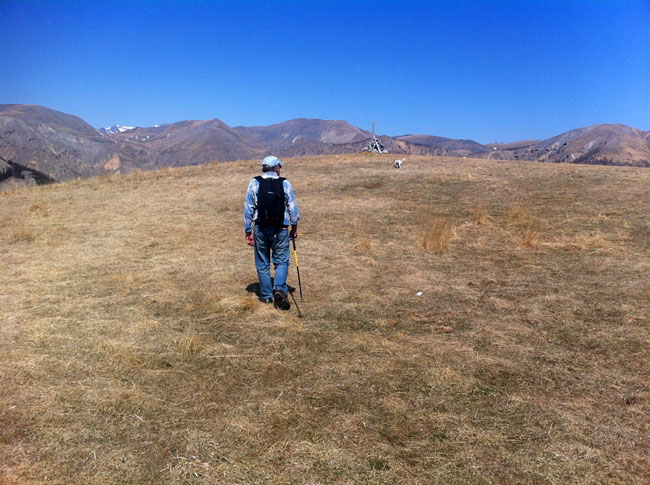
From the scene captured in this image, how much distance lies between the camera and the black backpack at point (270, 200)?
20.4 ft

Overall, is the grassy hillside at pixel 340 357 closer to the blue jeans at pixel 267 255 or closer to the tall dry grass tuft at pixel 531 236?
the tall dry grass tuft at pixel 531 236

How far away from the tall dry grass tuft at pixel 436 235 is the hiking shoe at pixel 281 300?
14.6 feet

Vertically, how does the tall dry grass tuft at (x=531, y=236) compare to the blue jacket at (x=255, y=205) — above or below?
below

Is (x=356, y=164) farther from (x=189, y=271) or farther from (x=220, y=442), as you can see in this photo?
(x=220, y=442)

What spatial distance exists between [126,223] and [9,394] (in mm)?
9068

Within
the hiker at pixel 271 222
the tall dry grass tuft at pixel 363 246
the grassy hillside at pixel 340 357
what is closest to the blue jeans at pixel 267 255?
the hiker at pixel 271 222

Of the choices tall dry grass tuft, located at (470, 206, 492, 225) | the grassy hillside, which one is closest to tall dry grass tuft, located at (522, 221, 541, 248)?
the grassy hillside

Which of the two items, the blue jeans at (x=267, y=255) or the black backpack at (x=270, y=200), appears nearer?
the black backpack at (x=270, y=200)

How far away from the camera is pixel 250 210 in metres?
6.42

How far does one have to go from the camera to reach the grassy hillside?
126 inches

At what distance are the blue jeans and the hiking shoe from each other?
0.12 meters

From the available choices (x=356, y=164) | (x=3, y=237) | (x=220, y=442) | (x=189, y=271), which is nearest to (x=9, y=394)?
(x=220, y=442)

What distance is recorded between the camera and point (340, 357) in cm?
480

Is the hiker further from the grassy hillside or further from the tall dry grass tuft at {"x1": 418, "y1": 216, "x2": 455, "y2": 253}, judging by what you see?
the tall dry grass tuft at {"x1": 418, "y1": 216, "x2": 455, "y2": 253}
